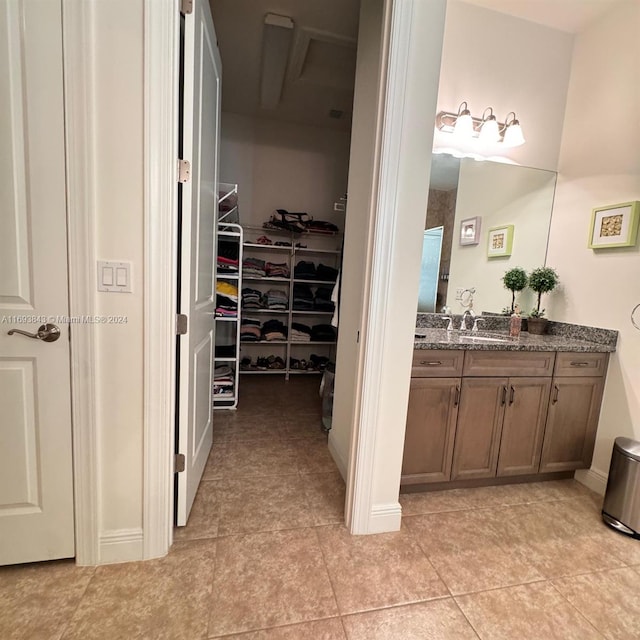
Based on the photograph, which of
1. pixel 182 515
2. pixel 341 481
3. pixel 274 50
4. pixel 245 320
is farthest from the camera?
pixel 245 320

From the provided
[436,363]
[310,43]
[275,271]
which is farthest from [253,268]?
[436,363]

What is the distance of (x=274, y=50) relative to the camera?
246 centimetres

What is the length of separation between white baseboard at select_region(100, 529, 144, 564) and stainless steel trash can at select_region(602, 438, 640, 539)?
229cm

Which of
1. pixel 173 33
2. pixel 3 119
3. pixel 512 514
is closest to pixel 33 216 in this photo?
pixel 3 119

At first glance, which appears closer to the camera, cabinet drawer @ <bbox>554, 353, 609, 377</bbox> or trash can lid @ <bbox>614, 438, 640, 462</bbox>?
trash can lid @ <bbox>614, 438, 640, 462</bbox>

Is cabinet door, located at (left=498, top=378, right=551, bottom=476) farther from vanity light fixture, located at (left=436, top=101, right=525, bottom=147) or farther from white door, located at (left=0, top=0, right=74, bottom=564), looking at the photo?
white door, located at (left=0, top=0, right=74, bottom=564)

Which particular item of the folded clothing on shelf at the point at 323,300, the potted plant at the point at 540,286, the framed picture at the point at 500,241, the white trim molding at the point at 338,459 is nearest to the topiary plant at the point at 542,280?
the potted plant at the point at 540,286

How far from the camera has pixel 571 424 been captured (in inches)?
79.4

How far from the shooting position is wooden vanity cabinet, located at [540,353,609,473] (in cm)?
196

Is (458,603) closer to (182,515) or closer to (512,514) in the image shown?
(512,514)

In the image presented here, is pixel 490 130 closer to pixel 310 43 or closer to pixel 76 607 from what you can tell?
pixel 310 43

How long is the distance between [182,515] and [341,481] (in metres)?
0.89

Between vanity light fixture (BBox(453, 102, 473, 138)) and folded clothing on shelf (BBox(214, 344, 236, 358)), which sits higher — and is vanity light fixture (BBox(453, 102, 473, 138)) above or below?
above

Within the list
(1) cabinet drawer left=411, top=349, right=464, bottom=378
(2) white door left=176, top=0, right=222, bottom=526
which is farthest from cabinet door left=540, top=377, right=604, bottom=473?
(2) white door left=176, top=0, right=222, bottom=526
